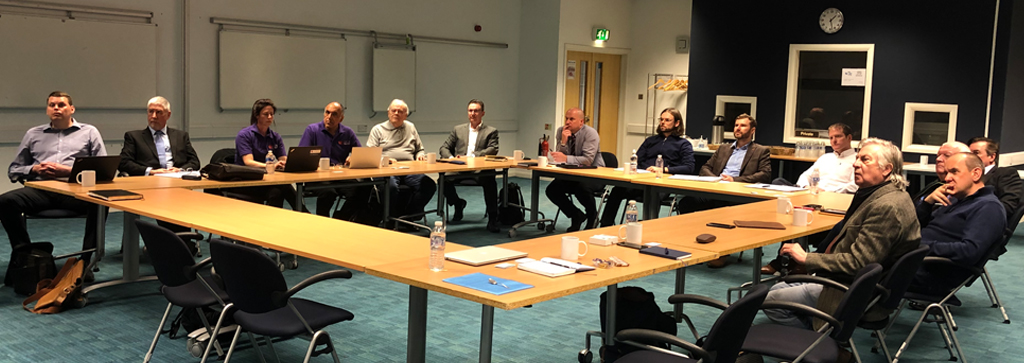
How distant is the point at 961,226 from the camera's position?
13.6 ft

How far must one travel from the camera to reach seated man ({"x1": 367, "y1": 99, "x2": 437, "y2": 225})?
7.70 m

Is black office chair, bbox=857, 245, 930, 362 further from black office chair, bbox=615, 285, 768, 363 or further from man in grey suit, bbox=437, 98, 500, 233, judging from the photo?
man in grey suit, bbox=437, 98, 500, 233

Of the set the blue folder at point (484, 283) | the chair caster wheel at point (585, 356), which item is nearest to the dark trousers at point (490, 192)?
the chair caster wheel at point (585, 356)

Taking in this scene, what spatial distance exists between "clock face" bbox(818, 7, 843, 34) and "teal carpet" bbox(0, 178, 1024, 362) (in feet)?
14.4

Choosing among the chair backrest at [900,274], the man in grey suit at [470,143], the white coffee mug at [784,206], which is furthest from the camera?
the man in grey suit at [470,143]

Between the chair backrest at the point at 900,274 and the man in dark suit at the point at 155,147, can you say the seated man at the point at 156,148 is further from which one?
the chair backrest at the point at 900,274

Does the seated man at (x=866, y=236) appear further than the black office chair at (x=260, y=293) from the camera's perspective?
Yes

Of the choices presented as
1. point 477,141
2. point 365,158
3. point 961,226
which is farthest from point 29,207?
point 961,226

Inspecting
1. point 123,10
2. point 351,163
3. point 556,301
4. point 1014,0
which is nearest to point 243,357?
point 556,301

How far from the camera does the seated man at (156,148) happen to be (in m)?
6.22

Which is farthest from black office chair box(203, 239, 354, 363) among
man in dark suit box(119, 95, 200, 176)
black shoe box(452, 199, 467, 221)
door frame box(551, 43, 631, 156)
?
door frame box(551, 43, 631, 156)

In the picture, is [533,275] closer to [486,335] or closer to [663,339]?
[486,335]

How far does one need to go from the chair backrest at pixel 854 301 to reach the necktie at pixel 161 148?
17.0ft

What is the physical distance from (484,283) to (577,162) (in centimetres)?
504
